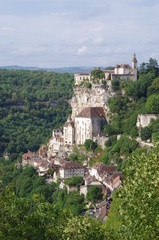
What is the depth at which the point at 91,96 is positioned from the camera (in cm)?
6284

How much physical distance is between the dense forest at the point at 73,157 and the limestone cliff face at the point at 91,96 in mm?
1393

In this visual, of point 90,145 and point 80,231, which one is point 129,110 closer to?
point 90,145

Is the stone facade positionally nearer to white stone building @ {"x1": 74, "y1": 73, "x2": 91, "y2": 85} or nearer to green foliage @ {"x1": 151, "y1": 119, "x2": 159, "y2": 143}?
green foliage @ {"x1": 151, "y1": 119, "x2": 159, "y2": 143}

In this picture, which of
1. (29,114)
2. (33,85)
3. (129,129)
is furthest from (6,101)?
(129,129)

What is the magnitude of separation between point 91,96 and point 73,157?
10358mm

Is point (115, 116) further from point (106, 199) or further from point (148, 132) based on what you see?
point (106, 199)

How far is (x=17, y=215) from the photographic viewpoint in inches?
730

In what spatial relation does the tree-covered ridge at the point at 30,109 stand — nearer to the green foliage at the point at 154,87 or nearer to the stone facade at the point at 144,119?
the green foliage at the point at 154,87

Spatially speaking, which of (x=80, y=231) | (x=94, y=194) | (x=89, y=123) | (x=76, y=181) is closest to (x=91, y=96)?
(x=89, y=123)

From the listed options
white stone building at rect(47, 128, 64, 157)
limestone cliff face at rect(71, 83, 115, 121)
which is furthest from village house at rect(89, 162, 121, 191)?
white stone building at rect(47, 128, 64, 157)

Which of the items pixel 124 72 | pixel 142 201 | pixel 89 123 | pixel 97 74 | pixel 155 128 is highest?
pixel 124 72

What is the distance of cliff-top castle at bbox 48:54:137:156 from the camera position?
57.1 meters

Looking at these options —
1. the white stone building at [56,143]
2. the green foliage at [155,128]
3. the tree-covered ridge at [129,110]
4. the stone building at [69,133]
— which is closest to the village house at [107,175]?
the tree-covered ridge at [129,110]

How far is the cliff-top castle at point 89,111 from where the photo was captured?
187 ft
